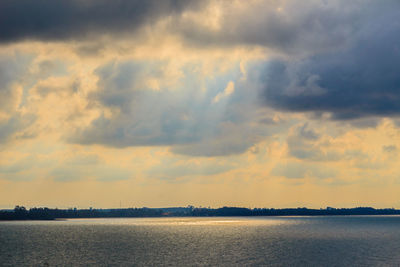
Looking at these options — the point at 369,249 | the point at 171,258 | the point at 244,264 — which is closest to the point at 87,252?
the point at 171,258

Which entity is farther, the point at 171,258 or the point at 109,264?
the point at 171,258

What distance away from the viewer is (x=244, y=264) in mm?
104438

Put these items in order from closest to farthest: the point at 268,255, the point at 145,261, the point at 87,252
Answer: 1. the point at 145,261
2. the point at 268,255
3. the point at 87,252

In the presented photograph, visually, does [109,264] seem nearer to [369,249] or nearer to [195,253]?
[195,253]

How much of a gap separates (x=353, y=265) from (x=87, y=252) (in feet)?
233

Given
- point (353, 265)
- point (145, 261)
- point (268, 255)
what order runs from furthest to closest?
1. point (268, 255)
2. point (145, 261)
3. point (353, 265)

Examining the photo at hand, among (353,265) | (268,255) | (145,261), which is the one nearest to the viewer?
(353,265)

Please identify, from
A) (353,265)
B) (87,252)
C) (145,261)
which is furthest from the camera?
(87,252)

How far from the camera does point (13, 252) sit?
135625 mm

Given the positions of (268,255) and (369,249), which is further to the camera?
(369,249)

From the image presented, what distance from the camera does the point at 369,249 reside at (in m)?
137

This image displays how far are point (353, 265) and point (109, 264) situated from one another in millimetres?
51651

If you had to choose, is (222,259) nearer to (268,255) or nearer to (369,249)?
(268,255)

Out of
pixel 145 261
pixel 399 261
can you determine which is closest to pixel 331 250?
pixel 399 261
